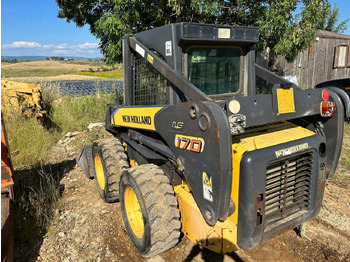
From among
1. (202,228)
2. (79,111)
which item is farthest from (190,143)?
(79,111)

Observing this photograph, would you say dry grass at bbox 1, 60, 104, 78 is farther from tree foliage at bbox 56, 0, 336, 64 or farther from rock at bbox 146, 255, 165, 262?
rock at bbox 146, 255, 165, 262

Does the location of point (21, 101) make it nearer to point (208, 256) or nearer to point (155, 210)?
point (155, 210)

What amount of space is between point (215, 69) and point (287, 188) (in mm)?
1313

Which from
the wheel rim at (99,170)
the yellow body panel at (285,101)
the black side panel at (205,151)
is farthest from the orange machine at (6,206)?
the yellow body panel at (285,101)

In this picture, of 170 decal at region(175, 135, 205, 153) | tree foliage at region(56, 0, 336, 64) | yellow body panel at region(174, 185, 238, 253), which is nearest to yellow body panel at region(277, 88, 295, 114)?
170 decal at region(175, 135, 205, 153)

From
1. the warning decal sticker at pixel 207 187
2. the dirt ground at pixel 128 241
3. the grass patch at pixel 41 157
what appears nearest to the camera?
the warning decal sticker at pixel 207 187

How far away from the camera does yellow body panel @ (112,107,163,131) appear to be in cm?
262

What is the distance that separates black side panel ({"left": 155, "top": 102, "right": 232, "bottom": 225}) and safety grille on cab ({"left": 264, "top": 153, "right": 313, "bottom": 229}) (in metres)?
0.49

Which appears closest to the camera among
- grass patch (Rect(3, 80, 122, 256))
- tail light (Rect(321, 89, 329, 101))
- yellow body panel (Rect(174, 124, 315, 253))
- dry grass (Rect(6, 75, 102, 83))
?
yellow body panel (Rect(174, 124, 315, 253))

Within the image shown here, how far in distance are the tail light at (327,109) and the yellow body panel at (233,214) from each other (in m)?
0.26

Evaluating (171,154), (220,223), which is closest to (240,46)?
(171,154)

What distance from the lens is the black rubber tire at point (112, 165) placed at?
3365mm

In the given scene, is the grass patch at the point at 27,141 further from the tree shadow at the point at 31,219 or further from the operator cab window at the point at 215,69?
the operator cab window at the point at 215,69

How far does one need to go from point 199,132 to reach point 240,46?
1.42m
